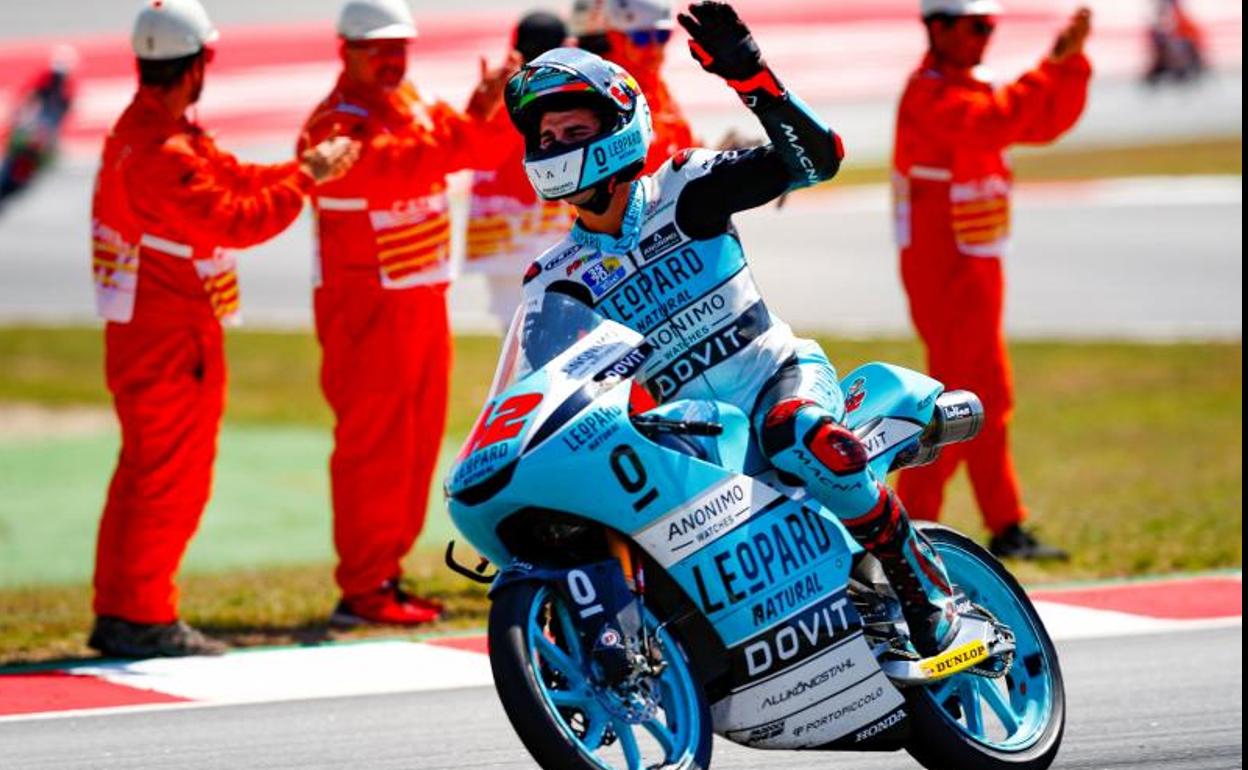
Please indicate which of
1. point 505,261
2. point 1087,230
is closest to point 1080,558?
point 505,261

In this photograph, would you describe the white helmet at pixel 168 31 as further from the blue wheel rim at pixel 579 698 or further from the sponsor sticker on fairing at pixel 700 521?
the blue wheel rim at pixel 579 698

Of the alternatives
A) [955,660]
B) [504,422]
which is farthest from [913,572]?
[504,422]

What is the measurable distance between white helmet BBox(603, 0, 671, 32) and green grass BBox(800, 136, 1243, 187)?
54.5ft

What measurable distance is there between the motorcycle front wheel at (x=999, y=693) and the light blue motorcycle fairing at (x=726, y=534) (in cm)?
33

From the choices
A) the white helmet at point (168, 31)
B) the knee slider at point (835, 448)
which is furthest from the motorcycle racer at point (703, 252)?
the white helmet at point (168, 31)

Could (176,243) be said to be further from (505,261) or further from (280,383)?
(280,383)

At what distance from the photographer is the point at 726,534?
6184mm

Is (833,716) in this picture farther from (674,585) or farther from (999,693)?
(999,693)

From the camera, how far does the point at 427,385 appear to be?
382 inches

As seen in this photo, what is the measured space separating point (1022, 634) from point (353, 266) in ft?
11.0

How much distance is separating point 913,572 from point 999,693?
63cm

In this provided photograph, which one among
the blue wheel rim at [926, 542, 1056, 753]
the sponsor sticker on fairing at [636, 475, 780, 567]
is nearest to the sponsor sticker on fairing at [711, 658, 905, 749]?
the sponsor sticker on fairing at [636, 475, 780, 567]

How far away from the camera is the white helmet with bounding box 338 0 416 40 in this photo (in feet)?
31.1

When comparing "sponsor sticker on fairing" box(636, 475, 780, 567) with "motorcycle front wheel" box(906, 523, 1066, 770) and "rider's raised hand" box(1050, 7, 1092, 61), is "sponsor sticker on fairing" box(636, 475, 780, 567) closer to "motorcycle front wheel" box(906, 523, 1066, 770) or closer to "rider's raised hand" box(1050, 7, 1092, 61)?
"motorcycle front wheel" box(906, 523, 1066, 770)
